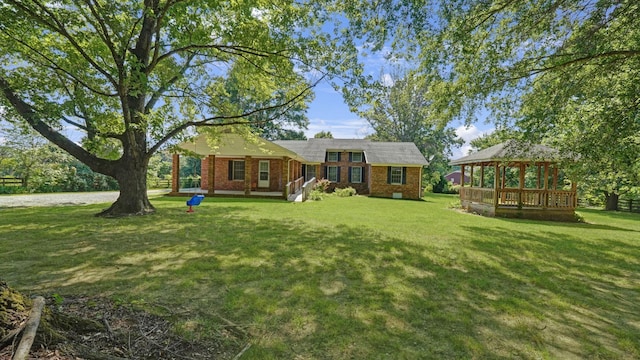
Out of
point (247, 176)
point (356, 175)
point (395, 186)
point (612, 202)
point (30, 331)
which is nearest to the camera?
point (30, 331)

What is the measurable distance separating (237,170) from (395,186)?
13219mm

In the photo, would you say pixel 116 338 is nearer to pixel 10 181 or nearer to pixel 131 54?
pixel 131 54

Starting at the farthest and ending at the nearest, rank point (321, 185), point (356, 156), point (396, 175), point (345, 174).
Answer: point (356, 156)
point (345, 174)
point (396, 175)
point (321, 185)

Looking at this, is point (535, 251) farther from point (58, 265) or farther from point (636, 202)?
point (636, 202)

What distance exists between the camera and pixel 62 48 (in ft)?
33.9

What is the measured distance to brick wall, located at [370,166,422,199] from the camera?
1038 inches

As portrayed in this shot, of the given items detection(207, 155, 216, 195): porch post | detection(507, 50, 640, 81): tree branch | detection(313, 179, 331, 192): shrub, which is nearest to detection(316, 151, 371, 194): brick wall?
detection(313, 179, 331, 192): shrub

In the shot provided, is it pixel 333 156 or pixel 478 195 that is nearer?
pixel 478 195

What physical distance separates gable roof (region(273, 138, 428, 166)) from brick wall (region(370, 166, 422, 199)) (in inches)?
30.4

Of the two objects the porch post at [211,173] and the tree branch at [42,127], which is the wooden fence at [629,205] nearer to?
the porch post at [211,173]

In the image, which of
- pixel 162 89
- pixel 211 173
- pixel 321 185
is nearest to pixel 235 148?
pixel 211 173

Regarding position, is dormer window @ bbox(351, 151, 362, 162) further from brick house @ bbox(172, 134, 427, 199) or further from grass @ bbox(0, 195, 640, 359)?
grass @ bbox(0, 195, 640, 359)

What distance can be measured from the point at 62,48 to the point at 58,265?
→ 874 cm

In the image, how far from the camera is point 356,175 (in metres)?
28.9
